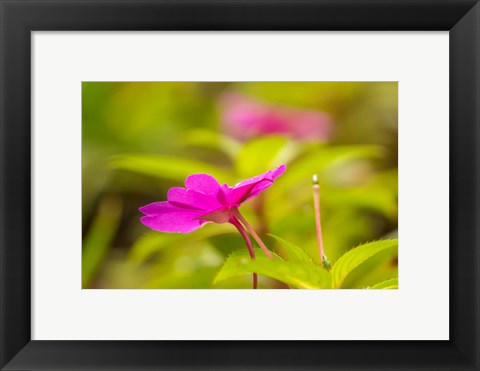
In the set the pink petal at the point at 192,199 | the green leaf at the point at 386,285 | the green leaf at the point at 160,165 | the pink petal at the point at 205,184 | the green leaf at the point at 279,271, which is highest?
the green leaf at the point at 160,165

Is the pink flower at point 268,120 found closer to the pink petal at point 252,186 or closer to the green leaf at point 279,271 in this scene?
the pink petal at point 252,186

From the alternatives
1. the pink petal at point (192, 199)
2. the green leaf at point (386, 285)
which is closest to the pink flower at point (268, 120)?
the pink petal at point (192, 199)

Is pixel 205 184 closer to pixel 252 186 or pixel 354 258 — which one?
pixel 252 186

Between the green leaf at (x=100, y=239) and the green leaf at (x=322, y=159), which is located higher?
the green leaf at (x=322, y=159)

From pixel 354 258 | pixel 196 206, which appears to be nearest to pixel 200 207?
pixel 196 206

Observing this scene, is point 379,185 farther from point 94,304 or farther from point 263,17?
point 94,304

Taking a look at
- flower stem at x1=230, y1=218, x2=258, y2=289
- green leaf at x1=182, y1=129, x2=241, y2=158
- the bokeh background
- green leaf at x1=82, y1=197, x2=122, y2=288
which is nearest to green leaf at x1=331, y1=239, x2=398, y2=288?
the bokeh background

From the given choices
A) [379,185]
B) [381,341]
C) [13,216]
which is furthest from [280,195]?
[13,216]
